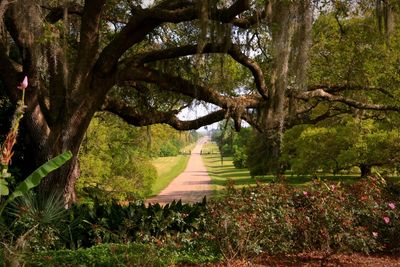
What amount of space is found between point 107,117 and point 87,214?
35.1 feet

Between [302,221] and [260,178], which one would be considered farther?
[260,178]

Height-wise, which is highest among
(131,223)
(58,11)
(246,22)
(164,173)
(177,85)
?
(58,11)

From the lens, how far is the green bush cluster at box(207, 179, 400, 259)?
646 centimetres

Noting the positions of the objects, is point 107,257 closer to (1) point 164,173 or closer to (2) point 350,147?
(2) point 350,147

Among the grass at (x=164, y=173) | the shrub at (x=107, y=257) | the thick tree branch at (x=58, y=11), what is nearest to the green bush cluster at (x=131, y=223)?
the shrub at (x=107, y=257)

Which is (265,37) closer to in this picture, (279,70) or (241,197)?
(279,70)

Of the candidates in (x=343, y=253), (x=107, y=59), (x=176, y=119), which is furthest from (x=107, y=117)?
(x=343, y=253)

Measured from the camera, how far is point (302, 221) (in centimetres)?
709

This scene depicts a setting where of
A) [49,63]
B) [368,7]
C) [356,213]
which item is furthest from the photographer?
[368,7]

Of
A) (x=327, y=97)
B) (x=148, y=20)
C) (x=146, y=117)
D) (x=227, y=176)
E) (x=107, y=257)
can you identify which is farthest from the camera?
(x=227, y=176)

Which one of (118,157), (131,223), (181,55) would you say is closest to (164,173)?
(118,157)

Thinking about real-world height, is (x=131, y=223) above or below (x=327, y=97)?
below

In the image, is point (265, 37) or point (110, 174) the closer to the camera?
point (265, 37)

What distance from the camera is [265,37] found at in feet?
34.8
